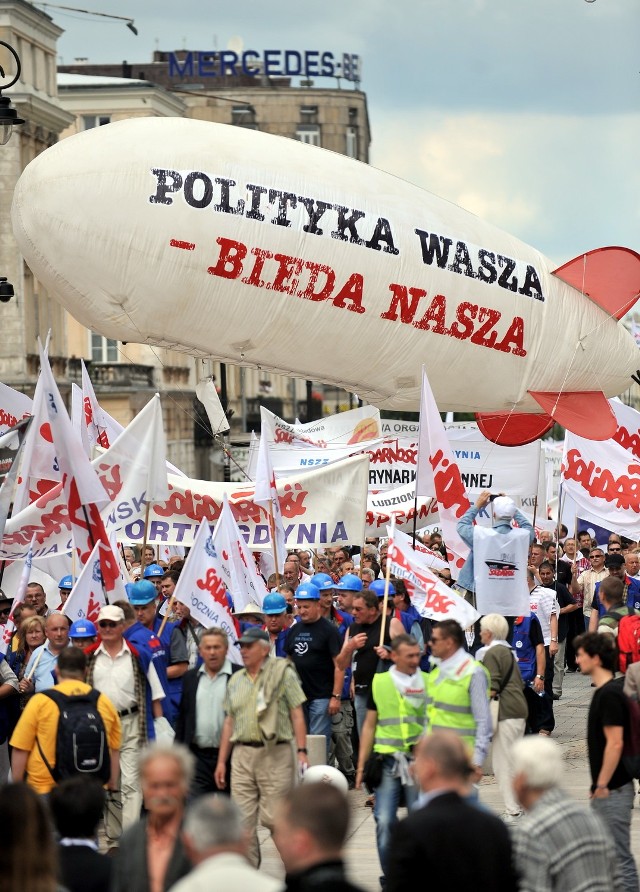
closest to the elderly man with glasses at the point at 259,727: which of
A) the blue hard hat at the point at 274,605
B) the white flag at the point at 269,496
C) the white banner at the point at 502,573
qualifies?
the blue hard hat at the point at 274,605

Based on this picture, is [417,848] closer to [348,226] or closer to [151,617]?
[151,617]

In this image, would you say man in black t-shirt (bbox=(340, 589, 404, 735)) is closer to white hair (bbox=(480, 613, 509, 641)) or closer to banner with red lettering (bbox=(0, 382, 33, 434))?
white hair (bbox=(480, 613, 509, 641))

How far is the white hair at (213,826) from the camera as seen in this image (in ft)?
19.2

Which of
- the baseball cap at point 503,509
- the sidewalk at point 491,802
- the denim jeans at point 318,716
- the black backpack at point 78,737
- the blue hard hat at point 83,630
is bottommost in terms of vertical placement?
the sidewalk at point 491,802

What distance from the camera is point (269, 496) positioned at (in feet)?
59.0

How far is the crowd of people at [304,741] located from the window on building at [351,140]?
95.9 metres

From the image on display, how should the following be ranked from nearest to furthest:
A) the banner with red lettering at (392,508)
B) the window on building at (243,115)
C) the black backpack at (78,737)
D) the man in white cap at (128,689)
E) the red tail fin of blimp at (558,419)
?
the black backpack at (78,737) < the man in white cap at (128,689) < the red tail fin of blimp at (558,419) < the banner with red lettering at (392,508) < the window on building at (243,115)

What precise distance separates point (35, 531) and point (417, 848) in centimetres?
1098

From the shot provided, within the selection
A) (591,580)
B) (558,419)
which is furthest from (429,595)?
(591,580)

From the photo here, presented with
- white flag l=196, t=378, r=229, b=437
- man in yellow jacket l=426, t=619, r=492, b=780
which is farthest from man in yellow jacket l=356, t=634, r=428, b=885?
white flag l=196, t=378, r=229, b=437

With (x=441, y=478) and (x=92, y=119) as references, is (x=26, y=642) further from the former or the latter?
(x=92, y=119)

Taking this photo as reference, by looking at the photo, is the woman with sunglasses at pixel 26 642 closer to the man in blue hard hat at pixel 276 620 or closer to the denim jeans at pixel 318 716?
the man in blue hard hat at pixel 276 620

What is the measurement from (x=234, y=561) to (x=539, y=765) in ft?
28.0

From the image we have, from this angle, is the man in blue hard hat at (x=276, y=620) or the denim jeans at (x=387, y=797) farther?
the man in blue hard hat at (x=276, y=620)
